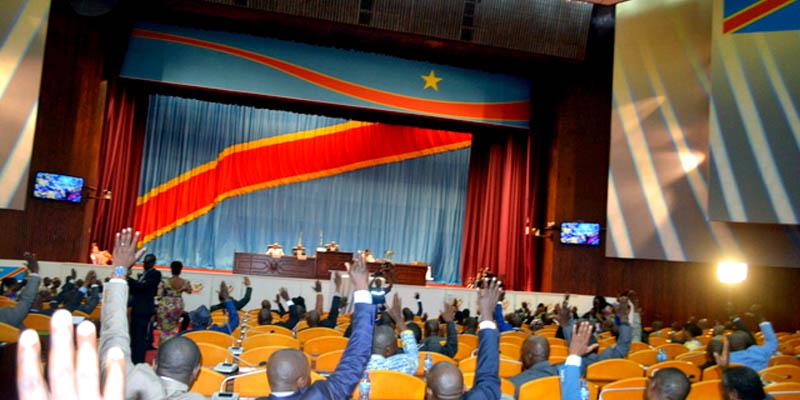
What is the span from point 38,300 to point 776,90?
38.9ft

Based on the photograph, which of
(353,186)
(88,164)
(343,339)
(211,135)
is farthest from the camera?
(353,186)

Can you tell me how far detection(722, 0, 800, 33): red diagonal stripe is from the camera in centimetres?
1134

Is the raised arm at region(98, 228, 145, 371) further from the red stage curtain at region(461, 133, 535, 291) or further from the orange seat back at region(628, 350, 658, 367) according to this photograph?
the red stage curtain at region(461, 133, 535, 291)

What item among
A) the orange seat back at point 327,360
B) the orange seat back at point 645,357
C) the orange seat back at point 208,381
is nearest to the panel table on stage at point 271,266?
the orange seat back at point 645,357

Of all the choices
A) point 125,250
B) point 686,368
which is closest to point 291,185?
point 686,368

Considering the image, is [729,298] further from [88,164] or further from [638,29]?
[88,164]

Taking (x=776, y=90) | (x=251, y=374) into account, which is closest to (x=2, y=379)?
(x=251, y=374)

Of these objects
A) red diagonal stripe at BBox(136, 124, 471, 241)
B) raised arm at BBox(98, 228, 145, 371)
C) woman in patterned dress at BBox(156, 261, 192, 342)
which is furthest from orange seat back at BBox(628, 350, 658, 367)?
red diagonal stripe at BBox(136, 124, 471, 241)

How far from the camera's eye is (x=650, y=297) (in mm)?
13664

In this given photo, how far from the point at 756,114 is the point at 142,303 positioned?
10713 mm

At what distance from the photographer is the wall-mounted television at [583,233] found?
13.7m

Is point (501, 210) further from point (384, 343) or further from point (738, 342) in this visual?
point (384, 343)

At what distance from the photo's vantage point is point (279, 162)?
1889 centimetres

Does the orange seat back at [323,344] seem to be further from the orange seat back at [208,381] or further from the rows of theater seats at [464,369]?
the orange seat back at [208,381]
